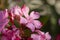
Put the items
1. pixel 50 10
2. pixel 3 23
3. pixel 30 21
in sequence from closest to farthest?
pixel 3 23
pixel 30 21
pixel 50 10

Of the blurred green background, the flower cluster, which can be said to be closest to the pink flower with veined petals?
the flower cluster

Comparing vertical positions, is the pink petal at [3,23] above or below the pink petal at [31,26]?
above

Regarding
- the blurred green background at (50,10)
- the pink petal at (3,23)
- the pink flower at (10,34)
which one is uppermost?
the pink petal at (3,23)

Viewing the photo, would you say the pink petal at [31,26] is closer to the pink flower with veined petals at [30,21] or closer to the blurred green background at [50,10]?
the pink flower with veined petals at [30,21]

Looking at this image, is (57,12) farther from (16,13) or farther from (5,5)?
(16,13)

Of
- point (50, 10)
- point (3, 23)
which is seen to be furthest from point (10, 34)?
point (50, 10)

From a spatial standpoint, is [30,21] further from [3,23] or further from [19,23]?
[3,23]

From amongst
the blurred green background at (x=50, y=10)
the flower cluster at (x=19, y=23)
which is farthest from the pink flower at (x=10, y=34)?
the blurred green background at (x=50, y=10)

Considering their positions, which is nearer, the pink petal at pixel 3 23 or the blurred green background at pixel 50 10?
the pink petal at pixel 3 23

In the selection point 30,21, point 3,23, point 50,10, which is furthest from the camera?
point 50,10

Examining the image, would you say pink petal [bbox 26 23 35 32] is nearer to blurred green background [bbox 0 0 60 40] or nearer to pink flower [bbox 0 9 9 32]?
pink flower [bbox 0 9 9 32]

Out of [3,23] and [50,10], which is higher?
[3,23]
